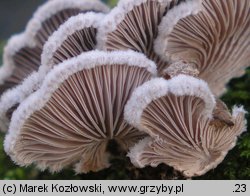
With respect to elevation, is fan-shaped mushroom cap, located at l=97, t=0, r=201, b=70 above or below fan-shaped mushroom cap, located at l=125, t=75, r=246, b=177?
above

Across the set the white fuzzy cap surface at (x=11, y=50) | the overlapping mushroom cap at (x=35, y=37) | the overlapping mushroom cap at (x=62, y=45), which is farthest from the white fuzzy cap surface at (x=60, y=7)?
the overlapping mushroom cap at (x=62, y=45)

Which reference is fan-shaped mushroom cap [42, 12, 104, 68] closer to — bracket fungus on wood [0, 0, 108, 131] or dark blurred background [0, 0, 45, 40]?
bracket fungus on wood [0, 0, 108, 131]

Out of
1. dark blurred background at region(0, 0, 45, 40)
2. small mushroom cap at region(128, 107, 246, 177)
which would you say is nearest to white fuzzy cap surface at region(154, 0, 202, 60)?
small mushroom cap at region(128, 107, 246, 177)

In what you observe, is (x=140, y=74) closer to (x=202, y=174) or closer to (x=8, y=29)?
(x=202, y=174)

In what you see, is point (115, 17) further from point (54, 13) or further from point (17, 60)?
point (17, 60)

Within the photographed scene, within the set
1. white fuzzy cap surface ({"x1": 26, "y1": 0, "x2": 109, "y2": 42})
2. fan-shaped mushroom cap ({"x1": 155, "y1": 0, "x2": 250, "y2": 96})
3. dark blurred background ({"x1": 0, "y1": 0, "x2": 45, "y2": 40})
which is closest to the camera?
fan-shaped mushroom cap ({"x1": 155, "y1": 0, "x2": 250, "y2": 96})

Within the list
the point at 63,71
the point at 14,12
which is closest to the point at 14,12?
the point at 14,12

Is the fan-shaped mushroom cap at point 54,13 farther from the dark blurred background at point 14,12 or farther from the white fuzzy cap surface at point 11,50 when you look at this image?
the dark blurred background at point 14,12
